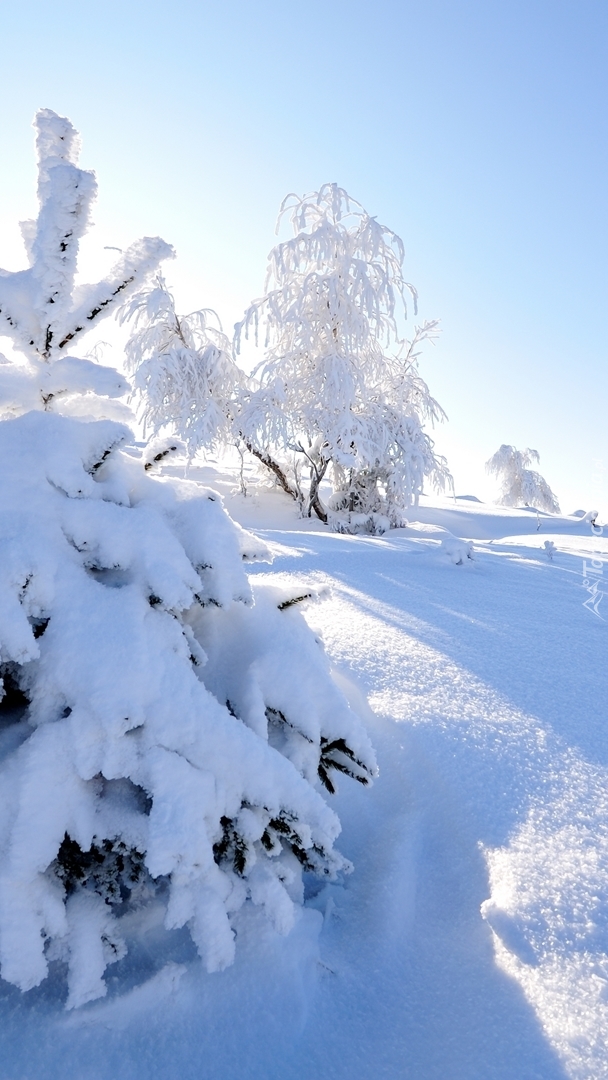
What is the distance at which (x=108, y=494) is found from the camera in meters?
1.24

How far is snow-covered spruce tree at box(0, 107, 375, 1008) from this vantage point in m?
0.94

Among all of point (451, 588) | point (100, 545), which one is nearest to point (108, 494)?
point (100, 545)

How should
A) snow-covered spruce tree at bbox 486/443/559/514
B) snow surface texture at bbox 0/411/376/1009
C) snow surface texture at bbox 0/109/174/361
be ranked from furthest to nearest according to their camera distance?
snow-covered spruce tree at bbox 486/443/559/514 < snow surface texture at bbox 0/109/174/361 < snow surface texture at bbox 0/411/376/1009

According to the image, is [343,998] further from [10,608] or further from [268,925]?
[10,608]

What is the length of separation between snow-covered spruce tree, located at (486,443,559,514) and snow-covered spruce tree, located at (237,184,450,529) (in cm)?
1278

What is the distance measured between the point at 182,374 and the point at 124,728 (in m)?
7.73

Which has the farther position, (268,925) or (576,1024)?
(268,925)

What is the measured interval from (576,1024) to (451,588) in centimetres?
276

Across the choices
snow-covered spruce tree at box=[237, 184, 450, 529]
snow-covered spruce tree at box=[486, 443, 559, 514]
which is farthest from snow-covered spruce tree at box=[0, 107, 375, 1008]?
snow-covered spruce tree at box=[486, 443, 559, 514]

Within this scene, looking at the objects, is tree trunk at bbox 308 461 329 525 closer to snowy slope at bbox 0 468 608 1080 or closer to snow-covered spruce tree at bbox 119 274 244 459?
snow-covered spruce tree at bbox 119 274 244 459

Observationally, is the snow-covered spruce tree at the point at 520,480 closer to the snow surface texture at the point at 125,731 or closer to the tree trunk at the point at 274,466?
the tree trunk at the point at 274,466

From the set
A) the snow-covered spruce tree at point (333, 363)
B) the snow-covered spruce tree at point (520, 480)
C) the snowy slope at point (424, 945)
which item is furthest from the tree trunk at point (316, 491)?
the snow-covered spruce tree at point (520, 480)

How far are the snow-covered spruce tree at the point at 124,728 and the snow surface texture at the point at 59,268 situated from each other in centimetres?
2

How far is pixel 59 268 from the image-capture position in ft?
4.00
